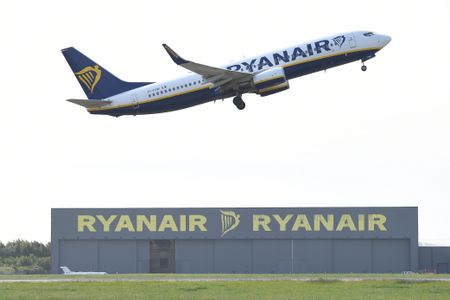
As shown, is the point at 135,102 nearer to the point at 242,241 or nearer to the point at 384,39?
the point at 384,39

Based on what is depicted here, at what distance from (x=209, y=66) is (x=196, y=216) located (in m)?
39.6

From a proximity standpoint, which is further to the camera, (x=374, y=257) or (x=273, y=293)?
(x=374, y=257)

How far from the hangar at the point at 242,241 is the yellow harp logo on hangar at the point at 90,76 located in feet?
91.7

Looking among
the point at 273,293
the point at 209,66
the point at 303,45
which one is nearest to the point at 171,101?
the point at 209,66

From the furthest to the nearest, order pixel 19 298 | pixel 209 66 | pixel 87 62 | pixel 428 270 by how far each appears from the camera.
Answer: pixel 428 270 → pixel 87 62 → pixel 209 66 → pixel 19 298

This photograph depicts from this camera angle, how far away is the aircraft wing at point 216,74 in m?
85.2

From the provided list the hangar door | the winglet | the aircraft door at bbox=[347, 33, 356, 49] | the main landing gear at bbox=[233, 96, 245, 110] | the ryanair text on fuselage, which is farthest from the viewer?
the hangar door

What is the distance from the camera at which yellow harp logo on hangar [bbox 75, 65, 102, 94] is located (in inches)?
3802

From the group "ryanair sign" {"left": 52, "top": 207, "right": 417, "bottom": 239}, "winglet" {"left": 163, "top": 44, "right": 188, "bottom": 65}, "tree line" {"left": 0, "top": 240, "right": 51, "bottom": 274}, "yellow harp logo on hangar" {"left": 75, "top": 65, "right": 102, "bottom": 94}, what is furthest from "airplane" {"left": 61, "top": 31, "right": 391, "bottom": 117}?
"tree line" {"left": 0, "top": 240, "right": 51, "bottom": 274}

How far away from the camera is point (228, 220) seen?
122 meters

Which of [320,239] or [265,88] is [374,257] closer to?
[320,239]

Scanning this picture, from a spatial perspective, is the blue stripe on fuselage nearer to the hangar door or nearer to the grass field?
the grass field

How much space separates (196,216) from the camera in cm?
12281

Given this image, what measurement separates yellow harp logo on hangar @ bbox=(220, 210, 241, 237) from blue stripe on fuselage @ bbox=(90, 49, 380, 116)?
33333mm
